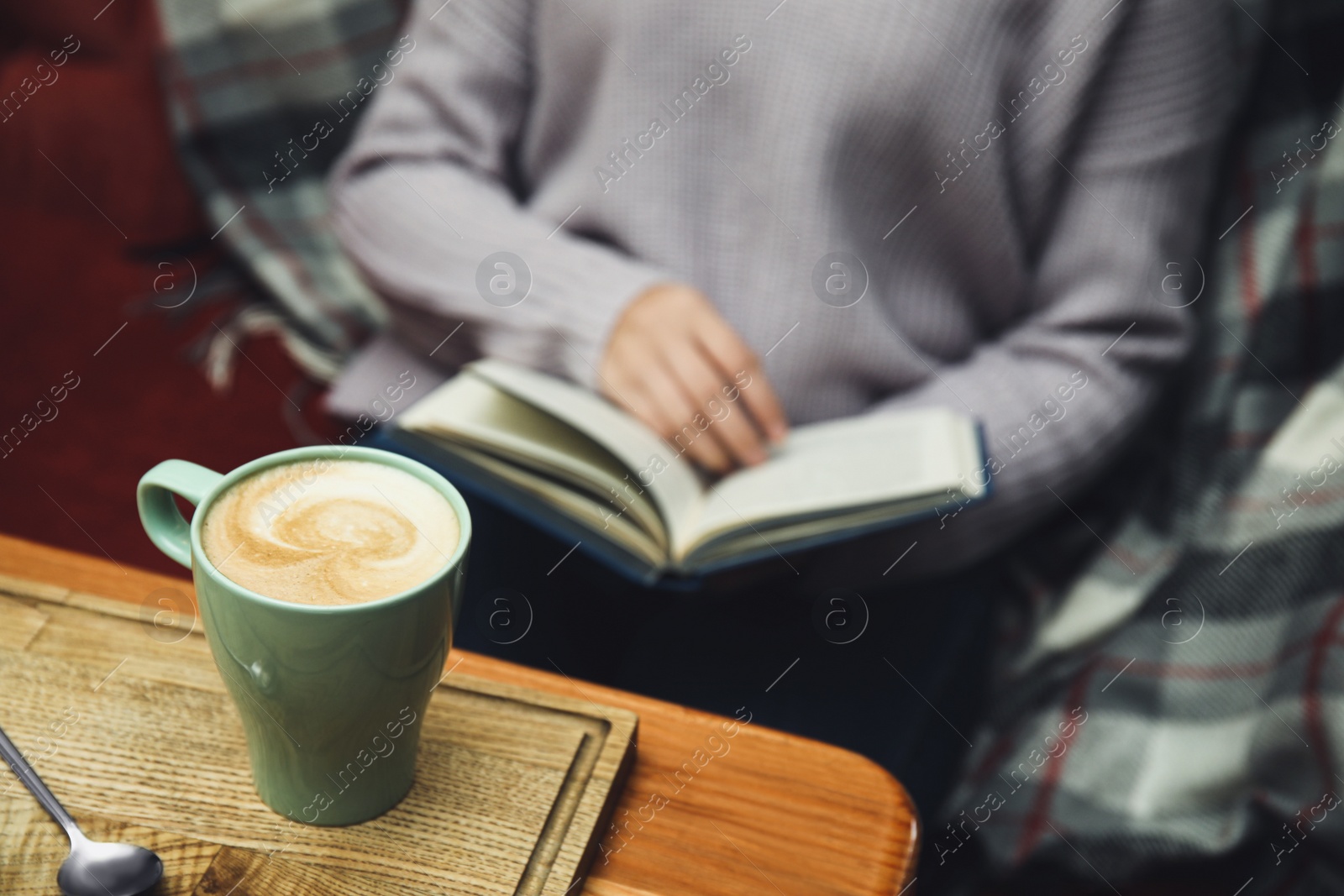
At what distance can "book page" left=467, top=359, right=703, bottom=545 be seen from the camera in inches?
25.7

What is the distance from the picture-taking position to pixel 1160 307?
32.4 inches

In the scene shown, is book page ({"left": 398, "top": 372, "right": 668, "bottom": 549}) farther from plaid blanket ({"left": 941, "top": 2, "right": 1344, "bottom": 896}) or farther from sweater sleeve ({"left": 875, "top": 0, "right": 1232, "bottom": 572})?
plaid blanket ({"left": 941, "top": 2, "right": 1344, "bottom": 896})

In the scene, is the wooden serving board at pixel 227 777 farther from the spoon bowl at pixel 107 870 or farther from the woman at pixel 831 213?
the woman at pixel 831 213

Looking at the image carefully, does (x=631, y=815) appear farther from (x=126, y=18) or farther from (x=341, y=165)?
(x=126, y=18)

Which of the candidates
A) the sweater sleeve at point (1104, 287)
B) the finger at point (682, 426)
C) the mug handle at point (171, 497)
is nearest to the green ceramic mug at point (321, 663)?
the mug handle at point (171, 497)

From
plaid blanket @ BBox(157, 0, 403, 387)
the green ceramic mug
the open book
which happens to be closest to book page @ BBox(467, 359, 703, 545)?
the open book

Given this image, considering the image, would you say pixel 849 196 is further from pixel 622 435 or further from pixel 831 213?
pixel 622 435

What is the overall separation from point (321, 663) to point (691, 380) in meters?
0.42

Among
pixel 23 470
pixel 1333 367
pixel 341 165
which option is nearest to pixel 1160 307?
pixel 1333 367

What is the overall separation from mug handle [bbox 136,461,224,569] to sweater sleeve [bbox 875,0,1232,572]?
530 millimetres

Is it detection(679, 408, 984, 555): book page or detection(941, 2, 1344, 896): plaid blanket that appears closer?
detection(679, 408, 984, 555): book page

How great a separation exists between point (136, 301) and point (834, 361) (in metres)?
0.71

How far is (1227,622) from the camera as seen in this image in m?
0.83

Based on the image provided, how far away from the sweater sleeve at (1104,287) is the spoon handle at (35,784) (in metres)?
0.57
